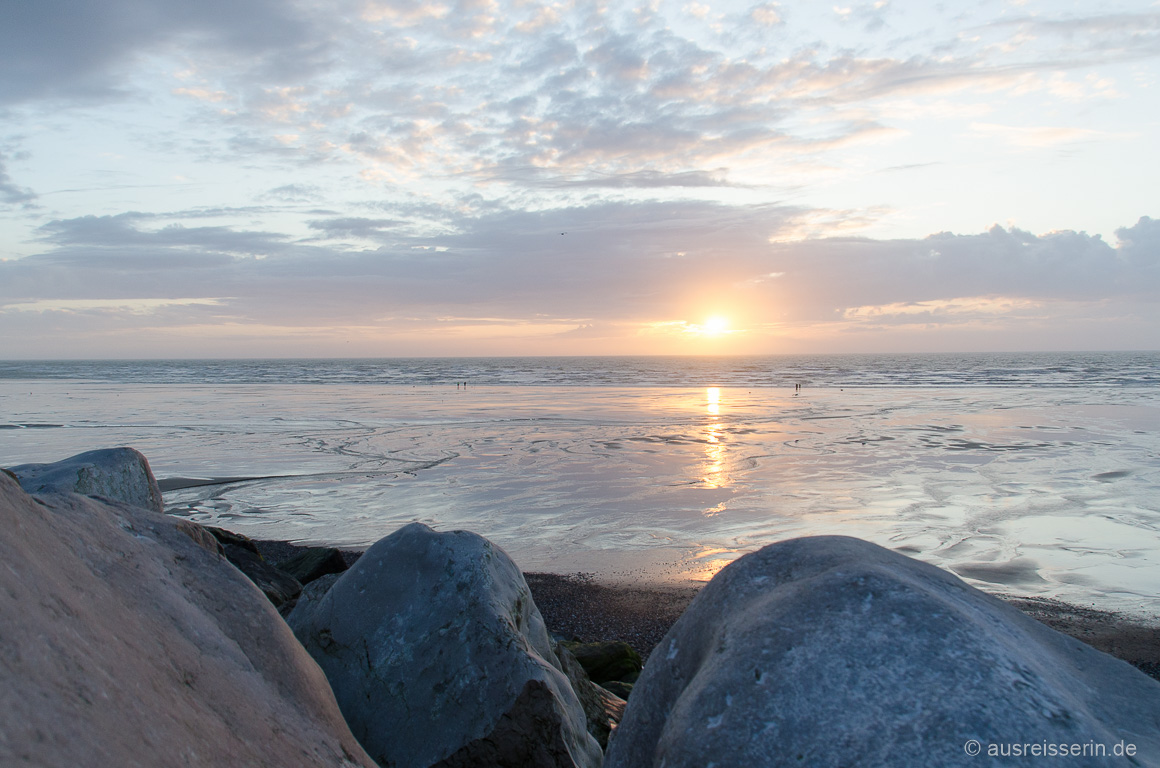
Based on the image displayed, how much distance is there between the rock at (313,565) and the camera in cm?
749

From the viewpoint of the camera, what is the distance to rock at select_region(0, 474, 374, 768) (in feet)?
5.32

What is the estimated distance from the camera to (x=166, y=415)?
91.8 feet

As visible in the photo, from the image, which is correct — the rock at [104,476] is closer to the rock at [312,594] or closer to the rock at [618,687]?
the rock at [312,594]

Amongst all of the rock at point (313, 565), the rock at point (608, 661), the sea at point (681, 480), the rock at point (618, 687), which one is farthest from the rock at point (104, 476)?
the rock at point (618, 687)

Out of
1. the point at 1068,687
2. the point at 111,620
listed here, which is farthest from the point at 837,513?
the point at 111,620

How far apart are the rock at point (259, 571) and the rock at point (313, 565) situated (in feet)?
1.18

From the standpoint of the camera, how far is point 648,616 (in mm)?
7961

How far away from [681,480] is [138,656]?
43.7 ft

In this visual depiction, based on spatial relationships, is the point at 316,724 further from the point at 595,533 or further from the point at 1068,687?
the point at 595,533

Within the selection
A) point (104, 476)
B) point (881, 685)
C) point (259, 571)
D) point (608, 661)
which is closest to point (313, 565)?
point (259, 571)

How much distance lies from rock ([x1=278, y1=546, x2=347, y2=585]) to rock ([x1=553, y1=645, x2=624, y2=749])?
346cm

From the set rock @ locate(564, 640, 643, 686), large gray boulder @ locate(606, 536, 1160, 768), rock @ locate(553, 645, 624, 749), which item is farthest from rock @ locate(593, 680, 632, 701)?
large gray boulder @ locate(606, 536, 1160, 768)

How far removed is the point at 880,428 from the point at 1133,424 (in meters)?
8.66

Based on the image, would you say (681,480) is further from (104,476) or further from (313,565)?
(104,476)
